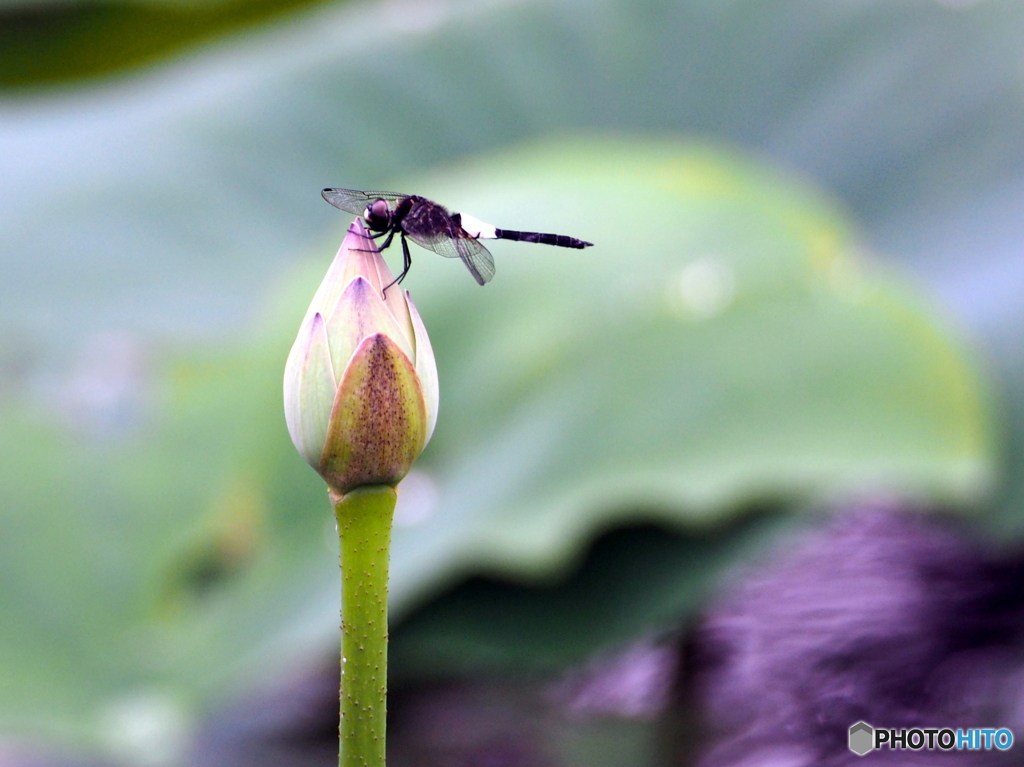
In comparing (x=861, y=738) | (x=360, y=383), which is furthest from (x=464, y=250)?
(x=861, y=738)

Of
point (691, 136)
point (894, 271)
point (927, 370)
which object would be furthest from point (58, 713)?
point (691, 136)

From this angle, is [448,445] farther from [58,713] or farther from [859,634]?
[859,634]

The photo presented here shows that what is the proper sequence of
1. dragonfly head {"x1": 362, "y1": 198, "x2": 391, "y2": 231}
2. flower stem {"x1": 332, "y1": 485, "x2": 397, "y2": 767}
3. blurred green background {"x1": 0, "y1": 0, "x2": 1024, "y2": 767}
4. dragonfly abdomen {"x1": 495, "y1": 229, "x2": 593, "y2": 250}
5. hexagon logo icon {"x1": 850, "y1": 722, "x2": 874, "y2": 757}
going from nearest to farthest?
flower stem {"x1": 332, "y1": 485, "x2": 397, "y2": 767}, dragonfly head {"x1": 362, "y1": 198, "x2": 391, "y2": 231}, dragonfly abdomen {"x1": 495, "y1": 229, "x2": 593, "y2": 250}, blurred green background {"x1": 0, "y1": 0, "x2": 1024, "y2": 767}, hexagon logo icon {"x1": 850, "y1": 722, "x2": 874, "y2": 757}

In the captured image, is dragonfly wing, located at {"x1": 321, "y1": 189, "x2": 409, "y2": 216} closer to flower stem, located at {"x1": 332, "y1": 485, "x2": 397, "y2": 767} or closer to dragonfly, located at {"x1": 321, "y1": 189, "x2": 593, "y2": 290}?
dragonfly, located at {"x1": 321, "y1": 189, "x2": 593, "y2": 290}

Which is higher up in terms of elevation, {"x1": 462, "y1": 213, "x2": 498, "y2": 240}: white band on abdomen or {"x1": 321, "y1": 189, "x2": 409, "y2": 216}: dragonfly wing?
{"x1": 321, "y1": 189, "x2": 409, "y2": 216}: dragonfly wing

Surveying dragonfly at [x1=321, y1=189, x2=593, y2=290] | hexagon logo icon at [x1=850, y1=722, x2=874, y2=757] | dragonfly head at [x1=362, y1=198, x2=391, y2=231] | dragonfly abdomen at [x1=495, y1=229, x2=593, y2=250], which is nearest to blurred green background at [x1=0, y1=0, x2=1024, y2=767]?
hexagon logo icon at [x1=850, y1=722, x2=874, y2=757]

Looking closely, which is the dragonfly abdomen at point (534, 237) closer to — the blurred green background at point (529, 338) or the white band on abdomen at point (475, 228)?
the white band on abdomen at point (475, 228)

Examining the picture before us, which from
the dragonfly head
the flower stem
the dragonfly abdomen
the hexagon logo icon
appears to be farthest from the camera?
the hexagon logo icon
